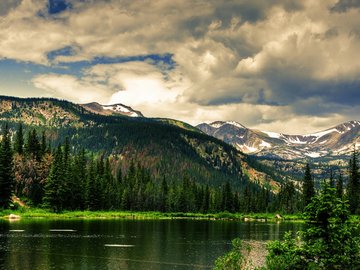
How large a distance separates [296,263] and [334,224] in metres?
4.23

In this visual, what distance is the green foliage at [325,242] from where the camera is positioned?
32.7 metres

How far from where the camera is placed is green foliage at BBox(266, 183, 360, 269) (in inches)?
1288

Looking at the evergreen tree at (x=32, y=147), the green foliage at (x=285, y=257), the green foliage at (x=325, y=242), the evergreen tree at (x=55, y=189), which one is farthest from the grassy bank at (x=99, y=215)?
the green foliage at (x=325, y=242)

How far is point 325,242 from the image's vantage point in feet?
109

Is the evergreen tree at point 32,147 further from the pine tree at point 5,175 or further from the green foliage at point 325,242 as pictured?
the green foliage at point 325,242

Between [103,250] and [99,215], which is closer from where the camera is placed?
[103,250]

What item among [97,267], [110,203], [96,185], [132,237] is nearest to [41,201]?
[96,185]

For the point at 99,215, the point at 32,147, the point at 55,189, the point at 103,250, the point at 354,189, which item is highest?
the point at 32,147

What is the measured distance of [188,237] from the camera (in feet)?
314

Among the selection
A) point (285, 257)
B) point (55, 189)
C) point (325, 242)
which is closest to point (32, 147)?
point (55, 189)

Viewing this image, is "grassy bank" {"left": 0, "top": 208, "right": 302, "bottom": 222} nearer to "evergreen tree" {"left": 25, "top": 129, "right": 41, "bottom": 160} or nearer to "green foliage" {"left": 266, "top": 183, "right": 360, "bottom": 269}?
"evergreen tree" {"left": 25, "top": 129, "right": 41, "bottom": 160}

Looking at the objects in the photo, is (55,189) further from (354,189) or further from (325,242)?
(325,242)

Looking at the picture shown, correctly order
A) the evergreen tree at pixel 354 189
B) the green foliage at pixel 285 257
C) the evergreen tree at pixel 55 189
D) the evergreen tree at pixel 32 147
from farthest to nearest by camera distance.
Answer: the evergreen tree at pixel 32 147 → the evergreen tree at pixel 354 189 → the evergreen tree at pixel 55 189 → the green foliage at pixel 285 257

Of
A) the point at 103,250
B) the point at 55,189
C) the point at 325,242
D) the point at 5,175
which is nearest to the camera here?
the point at 325,242
